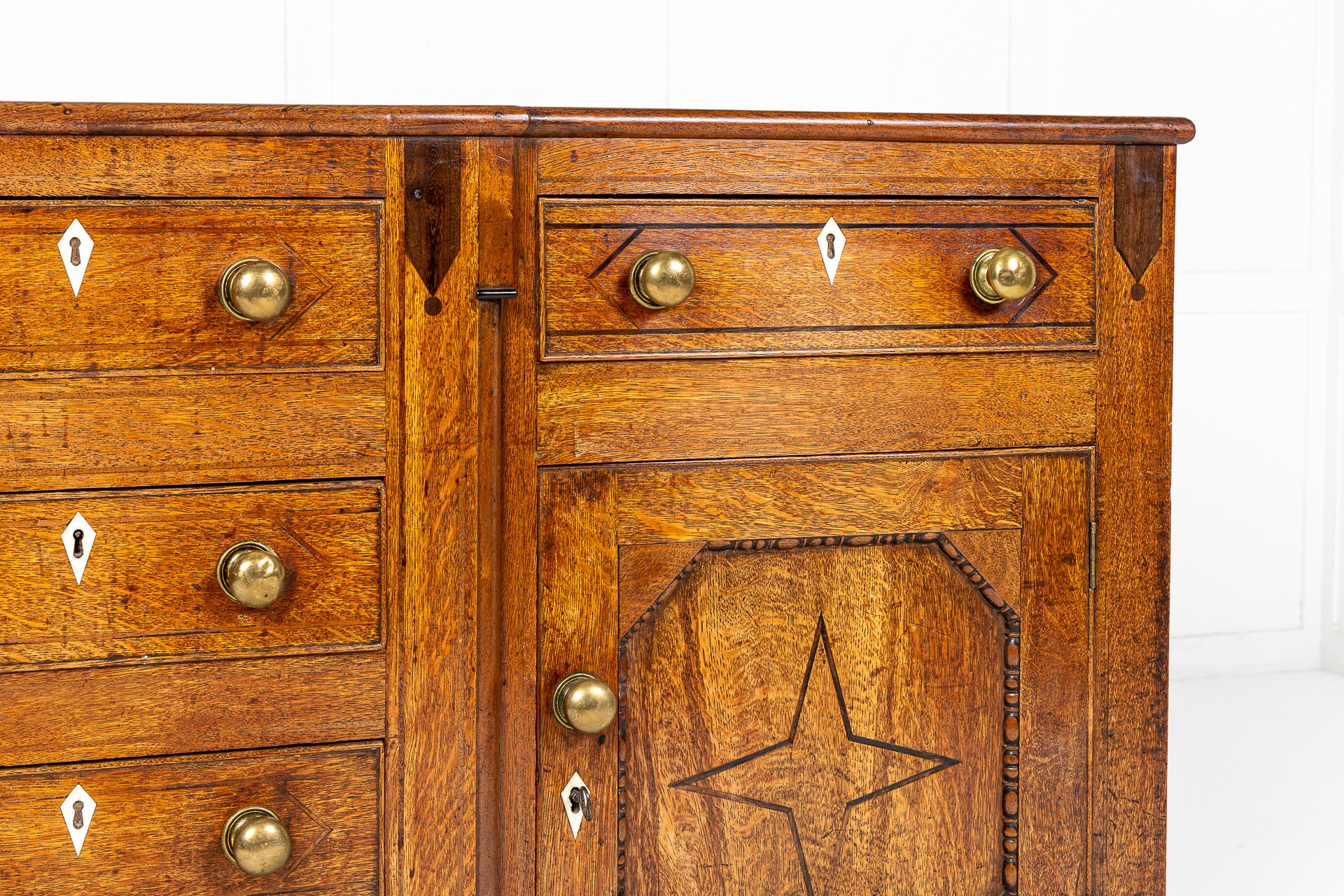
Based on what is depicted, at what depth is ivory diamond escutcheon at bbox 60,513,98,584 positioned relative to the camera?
101cm

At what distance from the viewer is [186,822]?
3.44 feet

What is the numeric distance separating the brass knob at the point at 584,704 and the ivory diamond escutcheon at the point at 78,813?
14.8 inches

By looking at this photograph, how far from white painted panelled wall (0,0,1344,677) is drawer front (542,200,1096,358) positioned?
101 cm

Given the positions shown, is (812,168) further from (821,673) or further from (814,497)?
(821,673)

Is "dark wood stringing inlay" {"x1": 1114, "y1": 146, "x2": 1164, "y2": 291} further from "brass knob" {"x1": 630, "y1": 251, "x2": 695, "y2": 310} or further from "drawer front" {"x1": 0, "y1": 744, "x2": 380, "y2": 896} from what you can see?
"drawer front" {"x1": 0, "y1": 744, "x2": 380, "y2": 896}

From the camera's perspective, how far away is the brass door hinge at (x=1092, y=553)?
1.21 meters

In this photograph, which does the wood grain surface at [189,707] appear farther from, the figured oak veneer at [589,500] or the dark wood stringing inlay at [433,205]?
the dark wood stringing inlay at [433,205]

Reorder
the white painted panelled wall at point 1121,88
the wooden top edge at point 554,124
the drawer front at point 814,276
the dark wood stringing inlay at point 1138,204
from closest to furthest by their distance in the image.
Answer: the wooden top edge at point 554,124 < the drawer front at point 814,276 < the dark wood stringing inlay at point 1138,204 < the white painted panelled wall at point 1121,88

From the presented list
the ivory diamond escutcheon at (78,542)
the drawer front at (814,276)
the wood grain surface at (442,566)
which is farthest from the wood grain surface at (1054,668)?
the ivory diamond escutcheon at (78,542)

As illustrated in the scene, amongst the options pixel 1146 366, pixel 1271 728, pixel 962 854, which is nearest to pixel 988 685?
pixel 962 854

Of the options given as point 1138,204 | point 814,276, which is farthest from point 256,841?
point 1138,204

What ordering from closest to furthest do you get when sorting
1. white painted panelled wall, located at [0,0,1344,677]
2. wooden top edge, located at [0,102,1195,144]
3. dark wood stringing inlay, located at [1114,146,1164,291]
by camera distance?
wooden top edge, located at [0,102,1195,144] < dark wood stringing inlay, located at [1114,146,1164,291] < white painted panelled wall, located at [0,0,1344,677]

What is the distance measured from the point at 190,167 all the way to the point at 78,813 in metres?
0.51

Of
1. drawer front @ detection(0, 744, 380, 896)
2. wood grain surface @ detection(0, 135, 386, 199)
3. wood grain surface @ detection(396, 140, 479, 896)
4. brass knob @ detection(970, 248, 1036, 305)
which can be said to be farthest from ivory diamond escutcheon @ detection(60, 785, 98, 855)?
brass knob @ detection(970, 248, 1036, 305)
